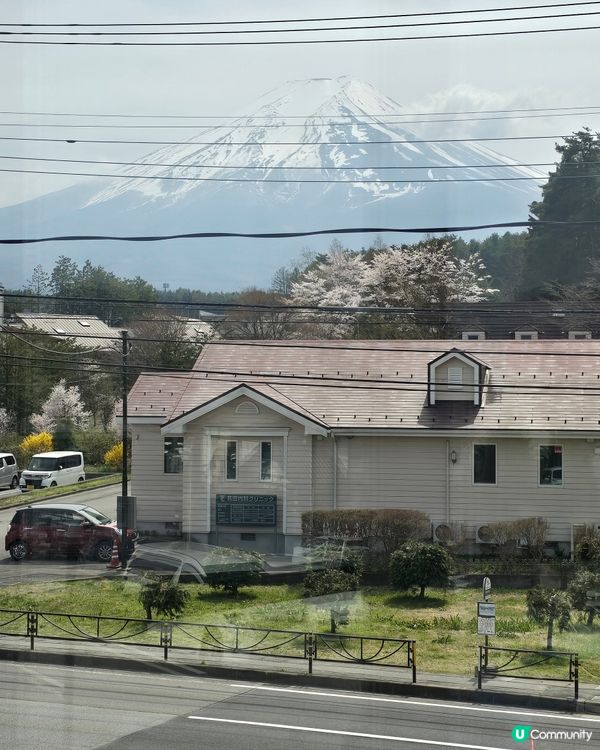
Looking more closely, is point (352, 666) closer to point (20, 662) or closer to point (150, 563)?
point (20, 662)

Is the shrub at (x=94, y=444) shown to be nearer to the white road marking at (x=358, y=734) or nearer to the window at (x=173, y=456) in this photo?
the window at (x=173, y=456)

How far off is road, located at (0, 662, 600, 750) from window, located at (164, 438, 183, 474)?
22.0ft

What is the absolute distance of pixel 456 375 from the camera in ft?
48.8

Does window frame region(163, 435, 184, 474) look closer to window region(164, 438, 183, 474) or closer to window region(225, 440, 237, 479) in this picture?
window region(164, 438, 183, 474)

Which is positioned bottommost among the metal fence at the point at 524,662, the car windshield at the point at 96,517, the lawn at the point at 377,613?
the lawn at the point at 377,613

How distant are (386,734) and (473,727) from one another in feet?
2.37

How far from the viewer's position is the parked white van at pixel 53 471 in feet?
73.6

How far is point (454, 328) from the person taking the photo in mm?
21750

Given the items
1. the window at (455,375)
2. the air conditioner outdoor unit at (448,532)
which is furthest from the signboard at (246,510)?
the window at (455,375)

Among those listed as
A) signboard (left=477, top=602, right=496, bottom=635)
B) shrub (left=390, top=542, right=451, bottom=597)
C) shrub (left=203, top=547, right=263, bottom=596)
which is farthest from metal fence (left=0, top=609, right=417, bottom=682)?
shrub (left=390, top=542, right=451, bottom=597)

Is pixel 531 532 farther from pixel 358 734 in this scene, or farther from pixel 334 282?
pixel 334 282

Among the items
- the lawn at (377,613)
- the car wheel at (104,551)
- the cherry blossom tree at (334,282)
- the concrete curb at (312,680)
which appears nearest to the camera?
the concrete curb at (312,680)

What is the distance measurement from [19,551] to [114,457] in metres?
8.23

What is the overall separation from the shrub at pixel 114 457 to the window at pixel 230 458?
8.54 m
